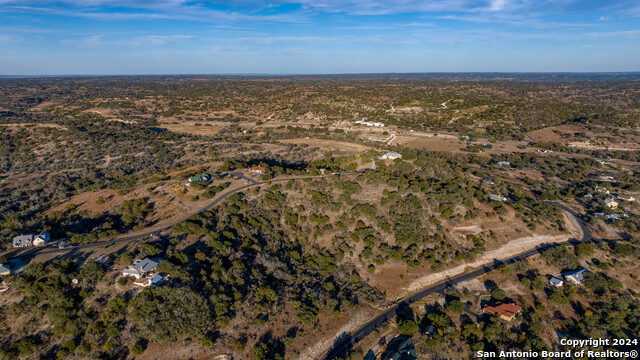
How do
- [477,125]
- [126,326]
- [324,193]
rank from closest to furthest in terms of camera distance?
1. [126,326]
2. [324,193]
3. [477,125]

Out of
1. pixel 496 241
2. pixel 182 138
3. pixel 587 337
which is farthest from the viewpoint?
pixel 182 138

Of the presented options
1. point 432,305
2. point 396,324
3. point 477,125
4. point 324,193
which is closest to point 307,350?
point 396,324

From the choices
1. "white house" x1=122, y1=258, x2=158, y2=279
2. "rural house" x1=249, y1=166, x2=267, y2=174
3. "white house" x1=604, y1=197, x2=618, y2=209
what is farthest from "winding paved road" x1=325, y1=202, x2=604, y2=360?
"rural house" x1=249, y1=166, x2=267, y2=174

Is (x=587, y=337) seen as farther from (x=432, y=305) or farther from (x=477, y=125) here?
(x=477, y=125)

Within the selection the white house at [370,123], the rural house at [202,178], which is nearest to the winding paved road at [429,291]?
the rural house at [202,178]

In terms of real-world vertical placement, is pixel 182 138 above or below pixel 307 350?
above

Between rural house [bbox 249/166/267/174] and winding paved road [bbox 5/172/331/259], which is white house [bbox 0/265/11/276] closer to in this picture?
winding paved road [bbox 5/172/331/259]

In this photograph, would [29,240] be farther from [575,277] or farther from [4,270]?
[575,277]

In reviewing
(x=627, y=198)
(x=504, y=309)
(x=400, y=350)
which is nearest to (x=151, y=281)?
(x=400, y=350)
